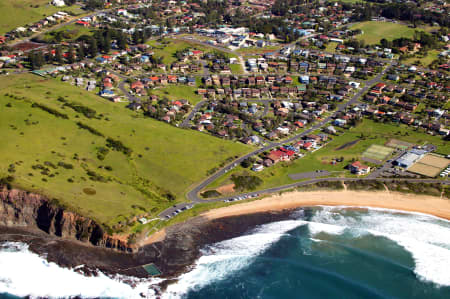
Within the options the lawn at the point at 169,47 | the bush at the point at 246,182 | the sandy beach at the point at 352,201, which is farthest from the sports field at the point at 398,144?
the lawn at the point at 169,47

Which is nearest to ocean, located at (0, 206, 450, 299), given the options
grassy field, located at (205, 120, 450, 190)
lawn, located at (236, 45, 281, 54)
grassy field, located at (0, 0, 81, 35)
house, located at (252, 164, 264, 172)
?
grassy field, located at (205, 120, 450, 190)

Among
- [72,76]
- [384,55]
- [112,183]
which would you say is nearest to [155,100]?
[72,76]

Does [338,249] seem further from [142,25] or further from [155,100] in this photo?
[142,25]

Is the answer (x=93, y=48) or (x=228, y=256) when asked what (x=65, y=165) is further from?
(x=93, y=48)

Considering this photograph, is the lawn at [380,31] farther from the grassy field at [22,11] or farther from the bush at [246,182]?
the grassy field at [22,11]

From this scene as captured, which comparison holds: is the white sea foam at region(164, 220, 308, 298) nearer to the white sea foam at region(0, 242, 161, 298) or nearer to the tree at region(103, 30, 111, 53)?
the white sea foam at region(0, 242, 161, 298)

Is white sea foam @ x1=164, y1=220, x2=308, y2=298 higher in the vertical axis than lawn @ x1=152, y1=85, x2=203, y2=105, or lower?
lower
